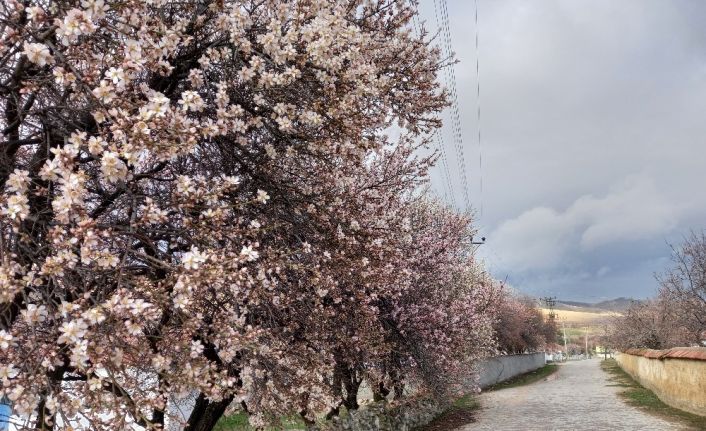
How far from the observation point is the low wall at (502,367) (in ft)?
114

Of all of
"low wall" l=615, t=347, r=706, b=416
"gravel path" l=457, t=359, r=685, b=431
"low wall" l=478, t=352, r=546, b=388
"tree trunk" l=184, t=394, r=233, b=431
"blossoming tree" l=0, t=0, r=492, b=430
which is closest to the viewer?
"blossoming tree" l=0, t=0, r=492, b=430

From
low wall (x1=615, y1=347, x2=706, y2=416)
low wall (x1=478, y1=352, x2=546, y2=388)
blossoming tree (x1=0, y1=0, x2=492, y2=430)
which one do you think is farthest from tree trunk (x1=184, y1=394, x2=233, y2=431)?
low wall (x1=478, y1=352, x2=546, y2=388)

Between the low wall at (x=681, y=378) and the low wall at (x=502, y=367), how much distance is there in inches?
303

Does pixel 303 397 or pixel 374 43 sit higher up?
pixel 374 43

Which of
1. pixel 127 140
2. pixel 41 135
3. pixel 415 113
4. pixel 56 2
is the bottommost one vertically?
pixel 127 140

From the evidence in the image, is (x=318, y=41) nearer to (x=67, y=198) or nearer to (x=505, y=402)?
(x=67, y=198)

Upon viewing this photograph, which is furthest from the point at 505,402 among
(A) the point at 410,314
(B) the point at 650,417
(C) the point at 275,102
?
(C) the point at 275,102

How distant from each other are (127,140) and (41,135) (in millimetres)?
1713

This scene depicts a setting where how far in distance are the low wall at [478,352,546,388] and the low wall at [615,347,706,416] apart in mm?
7692

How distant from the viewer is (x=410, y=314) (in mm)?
13922

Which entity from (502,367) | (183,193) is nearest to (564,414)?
(183,193)

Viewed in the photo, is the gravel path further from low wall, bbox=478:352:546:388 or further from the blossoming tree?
the blossoming tree

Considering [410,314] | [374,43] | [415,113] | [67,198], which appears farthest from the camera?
[410,314]

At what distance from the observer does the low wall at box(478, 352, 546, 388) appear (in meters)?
34.8
